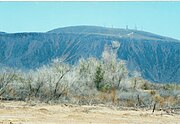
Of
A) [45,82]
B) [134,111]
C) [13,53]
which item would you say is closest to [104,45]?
[13,53]

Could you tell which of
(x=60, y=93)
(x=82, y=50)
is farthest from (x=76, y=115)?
(x=82, y=50)

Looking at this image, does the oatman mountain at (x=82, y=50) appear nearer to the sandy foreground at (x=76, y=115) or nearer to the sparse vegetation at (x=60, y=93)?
the sparse vegetation at (x=60, y=93)

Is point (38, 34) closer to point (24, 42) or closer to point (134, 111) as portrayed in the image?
point (24, 42)

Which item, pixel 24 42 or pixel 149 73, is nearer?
pixel 149 73

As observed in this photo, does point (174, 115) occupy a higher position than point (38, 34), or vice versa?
point (38, 34)

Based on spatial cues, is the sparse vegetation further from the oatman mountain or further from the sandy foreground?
the oatman mountain

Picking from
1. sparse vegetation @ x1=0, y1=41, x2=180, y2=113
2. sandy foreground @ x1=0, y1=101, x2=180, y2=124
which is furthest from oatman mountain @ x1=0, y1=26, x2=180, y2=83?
sandy foreground @ x1=0, y1=101, x2=180, y2=124

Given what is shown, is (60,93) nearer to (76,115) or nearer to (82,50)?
(76,115)

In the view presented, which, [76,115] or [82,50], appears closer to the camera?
[76,115]

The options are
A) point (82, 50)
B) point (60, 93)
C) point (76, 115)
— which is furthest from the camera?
point (82, 50)
